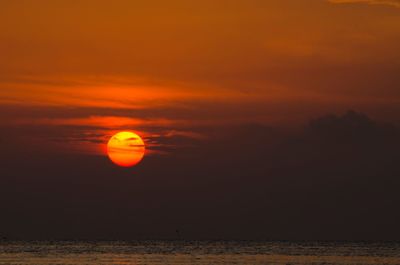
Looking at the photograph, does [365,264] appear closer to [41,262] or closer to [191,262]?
[191,262]

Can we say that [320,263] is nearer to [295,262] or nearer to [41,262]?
[295,262]

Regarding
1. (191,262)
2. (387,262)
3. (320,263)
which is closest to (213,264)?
(191,262)

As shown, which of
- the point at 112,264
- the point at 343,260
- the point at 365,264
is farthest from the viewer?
the point at 343,260

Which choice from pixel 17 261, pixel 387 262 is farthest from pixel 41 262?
pixel 387 262

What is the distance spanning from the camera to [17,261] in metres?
153

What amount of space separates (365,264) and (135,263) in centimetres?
3613

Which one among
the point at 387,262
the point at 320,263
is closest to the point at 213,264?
the point at 320,263

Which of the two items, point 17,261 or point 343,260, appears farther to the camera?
point 343,260

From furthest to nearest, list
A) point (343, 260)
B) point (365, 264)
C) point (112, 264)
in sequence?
point (343, 260), point (365, 264), point (112, 264)

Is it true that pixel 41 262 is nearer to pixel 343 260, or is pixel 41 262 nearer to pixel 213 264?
pixel 213 264

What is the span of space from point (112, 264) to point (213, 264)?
14940 mm

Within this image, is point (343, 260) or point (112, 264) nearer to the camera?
point (112, 264)

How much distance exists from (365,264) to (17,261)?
Result: 53.9 meters

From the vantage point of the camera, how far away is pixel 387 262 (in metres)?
159
